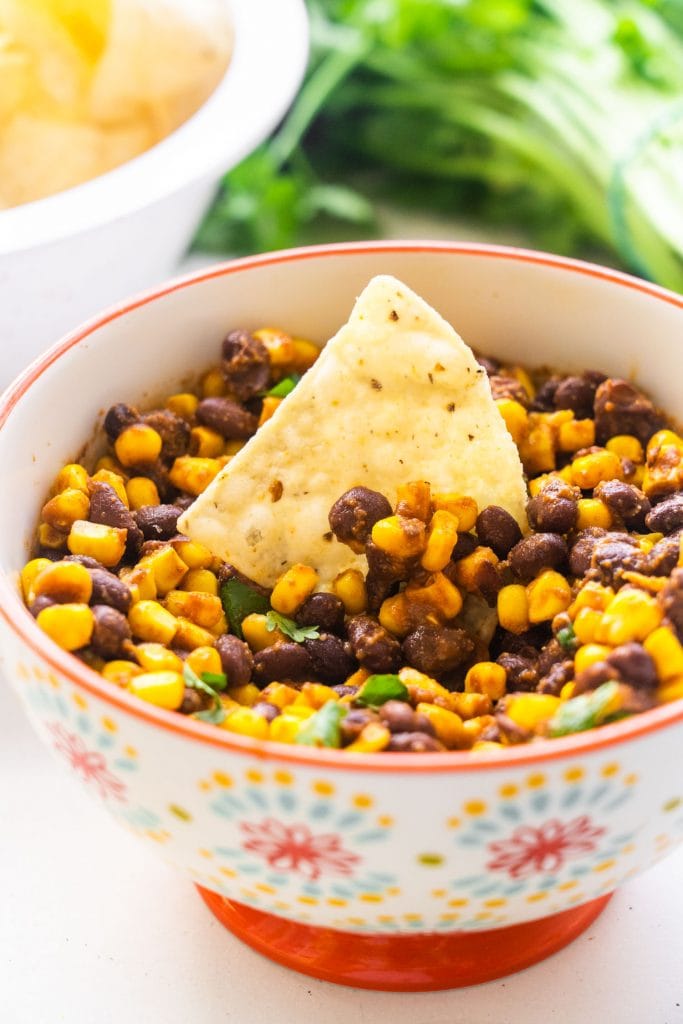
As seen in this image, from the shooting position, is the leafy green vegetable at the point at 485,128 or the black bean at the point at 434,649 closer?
the black bean at the point at 434,649

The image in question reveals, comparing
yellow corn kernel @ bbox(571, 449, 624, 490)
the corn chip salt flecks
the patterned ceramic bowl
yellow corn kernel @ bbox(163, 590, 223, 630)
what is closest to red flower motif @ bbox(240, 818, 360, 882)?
the patterned ceramic bowl

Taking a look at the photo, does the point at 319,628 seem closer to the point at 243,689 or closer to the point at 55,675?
the point at 243,689

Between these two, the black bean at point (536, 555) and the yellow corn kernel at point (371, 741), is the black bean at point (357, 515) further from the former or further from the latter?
the yellow corn kernel at point (371, 741)

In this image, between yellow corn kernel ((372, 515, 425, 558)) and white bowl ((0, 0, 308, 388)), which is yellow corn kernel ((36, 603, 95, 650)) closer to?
yellow corn kernel ((372, 515, 425, 558))

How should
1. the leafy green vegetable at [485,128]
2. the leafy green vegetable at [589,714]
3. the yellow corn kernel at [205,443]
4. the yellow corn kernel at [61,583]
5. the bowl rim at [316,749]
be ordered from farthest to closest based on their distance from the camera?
the leafy green vegetable at [485,128]
the yellow corn kernel at [205,443]
the yellow corn kernel at [61,583]
the leafy green vegetable at [589,714]
the bowl rim at [316,749]

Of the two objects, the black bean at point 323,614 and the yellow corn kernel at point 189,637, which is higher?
the black bean at point 323,614

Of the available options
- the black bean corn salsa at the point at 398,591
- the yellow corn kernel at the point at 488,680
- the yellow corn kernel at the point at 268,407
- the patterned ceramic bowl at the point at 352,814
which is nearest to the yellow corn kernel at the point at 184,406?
the black bean corn salsa at the point at 398,591
